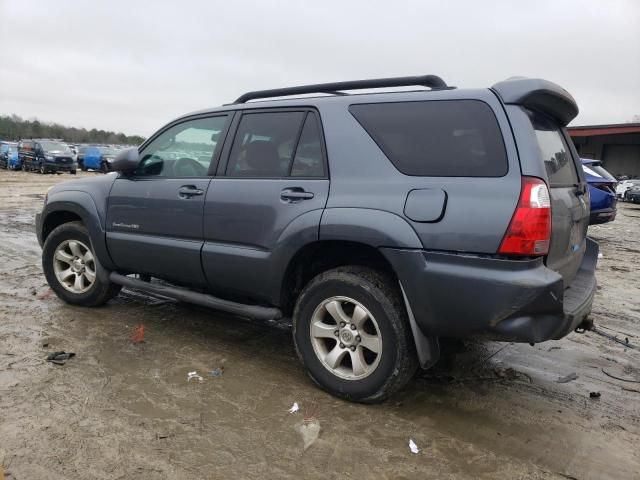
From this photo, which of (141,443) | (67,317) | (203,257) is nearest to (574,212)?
(203,257)

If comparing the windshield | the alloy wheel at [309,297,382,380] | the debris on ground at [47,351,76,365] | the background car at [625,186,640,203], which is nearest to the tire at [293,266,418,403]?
the alloy wheel at [309,297,382,380]

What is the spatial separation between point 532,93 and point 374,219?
110 cm

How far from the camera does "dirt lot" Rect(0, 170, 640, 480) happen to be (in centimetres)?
259

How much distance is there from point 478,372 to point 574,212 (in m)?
1.31

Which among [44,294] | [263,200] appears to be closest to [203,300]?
[263,200]

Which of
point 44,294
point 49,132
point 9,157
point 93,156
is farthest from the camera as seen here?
point 49,132

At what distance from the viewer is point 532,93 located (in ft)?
9.46

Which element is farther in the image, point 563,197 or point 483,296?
point 563,197

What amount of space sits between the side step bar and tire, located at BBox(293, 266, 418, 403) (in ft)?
0.84

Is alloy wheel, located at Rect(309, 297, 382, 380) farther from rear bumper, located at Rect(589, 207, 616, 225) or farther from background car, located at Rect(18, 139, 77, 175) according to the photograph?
background car, located at Rect(18, 139, 77, 175)

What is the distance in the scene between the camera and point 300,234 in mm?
3299

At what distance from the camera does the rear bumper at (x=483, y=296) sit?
269cm

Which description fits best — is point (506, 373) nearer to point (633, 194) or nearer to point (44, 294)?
point (44, 294)

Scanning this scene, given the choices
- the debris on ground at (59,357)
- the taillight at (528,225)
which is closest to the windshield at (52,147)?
the debris on ground at (59,357)
